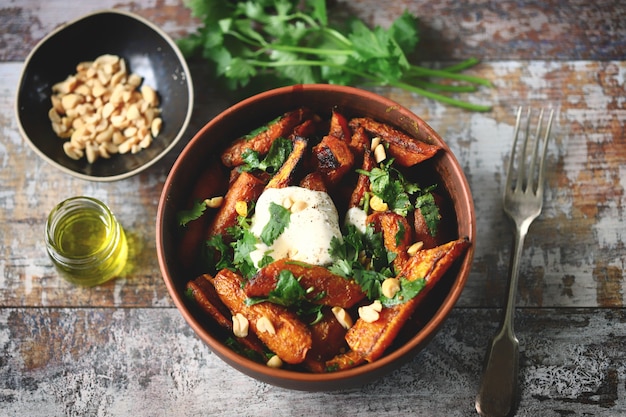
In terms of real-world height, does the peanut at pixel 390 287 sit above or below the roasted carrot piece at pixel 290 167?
below

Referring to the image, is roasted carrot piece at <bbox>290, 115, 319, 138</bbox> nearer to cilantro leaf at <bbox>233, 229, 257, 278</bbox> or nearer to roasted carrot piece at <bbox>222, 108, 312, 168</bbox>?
roasted carrot piece at <bbox>222, 108, 312, 168</bbox>

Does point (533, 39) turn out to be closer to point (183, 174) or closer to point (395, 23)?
point (395, 23)

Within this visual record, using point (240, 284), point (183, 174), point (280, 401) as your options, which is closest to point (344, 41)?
point (183, 174)

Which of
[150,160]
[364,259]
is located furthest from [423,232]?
[150,160]

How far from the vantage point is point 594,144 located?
269 cm

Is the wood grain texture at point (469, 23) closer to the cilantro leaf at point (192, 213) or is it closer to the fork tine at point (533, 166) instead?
the fork tine at point (533, 166)

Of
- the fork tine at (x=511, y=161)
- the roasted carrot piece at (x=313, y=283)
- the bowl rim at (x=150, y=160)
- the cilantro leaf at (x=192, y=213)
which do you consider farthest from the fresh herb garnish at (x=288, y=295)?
the fork tine at (x=511, y=161)

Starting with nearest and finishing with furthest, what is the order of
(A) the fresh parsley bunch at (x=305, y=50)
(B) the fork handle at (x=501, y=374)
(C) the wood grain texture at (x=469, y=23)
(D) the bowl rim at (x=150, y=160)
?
1. (B) the fork handle at (x=501, y=374)
2. (D) the bowl rim at (x=150, y=160)
3. (A) the fresh parsley bunch at (x=305, y=50)
4. (C) the wood grain texture at (x=469, y=23)

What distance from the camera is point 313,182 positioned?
6.78ft

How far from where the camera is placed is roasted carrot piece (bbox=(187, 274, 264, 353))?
79.6 inches

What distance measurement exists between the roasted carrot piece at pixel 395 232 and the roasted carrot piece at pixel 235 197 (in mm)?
358

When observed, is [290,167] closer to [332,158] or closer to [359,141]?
[332,158]

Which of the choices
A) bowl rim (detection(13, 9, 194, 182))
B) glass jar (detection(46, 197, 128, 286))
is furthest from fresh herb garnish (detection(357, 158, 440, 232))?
glass jar (detection(46, 197, 128, 286))

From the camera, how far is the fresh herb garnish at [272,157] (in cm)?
218
